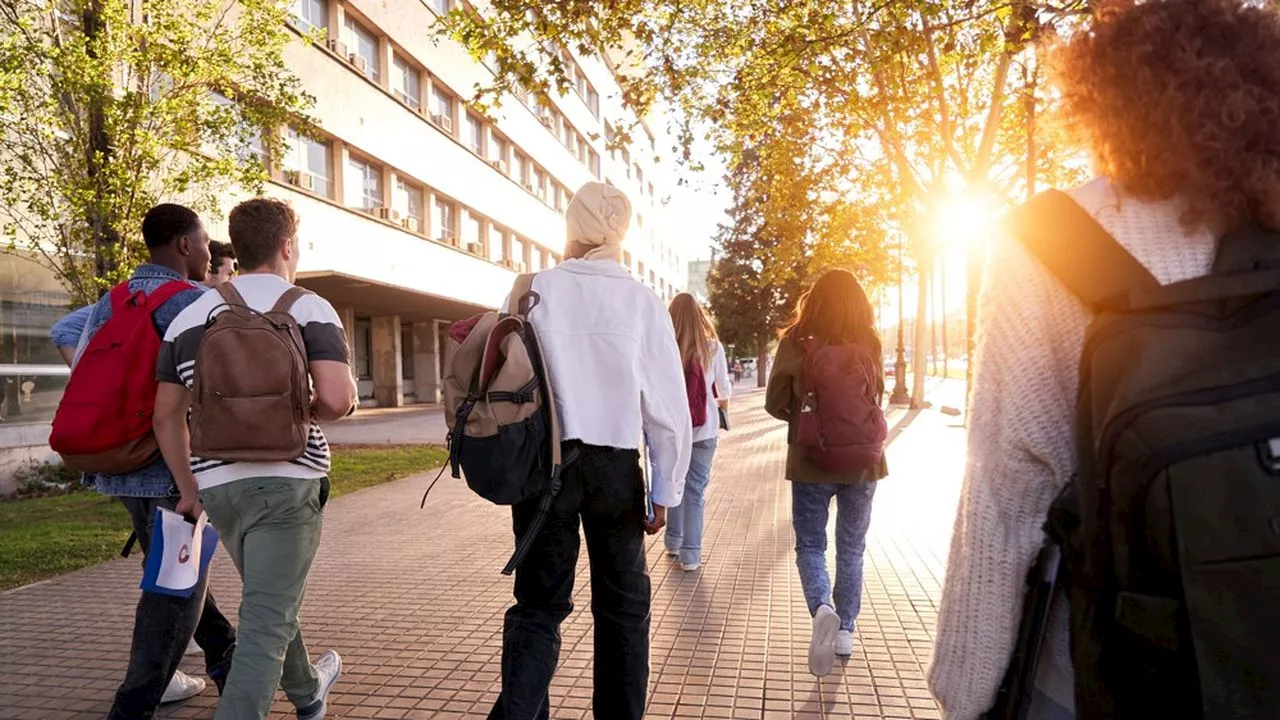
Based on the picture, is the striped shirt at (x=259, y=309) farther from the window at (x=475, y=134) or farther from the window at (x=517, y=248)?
the window at (x=517, y=248)

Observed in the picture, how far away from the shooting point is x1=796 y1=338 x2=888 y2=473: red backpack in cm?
429

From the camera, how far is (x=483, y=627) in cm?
504

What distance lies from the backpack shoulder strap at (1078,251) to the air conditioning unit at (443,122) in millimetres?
28609

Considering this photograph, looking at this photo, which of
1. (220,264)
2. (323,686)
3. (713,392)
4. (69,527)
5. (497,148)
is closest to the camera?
(323,686)

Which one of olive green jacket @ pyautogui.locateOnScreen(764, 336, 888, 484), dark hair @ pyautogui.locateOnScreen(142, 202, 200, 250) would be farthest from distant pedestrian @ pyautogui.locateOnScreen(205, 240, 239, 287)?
olive green jacket @ pyautogui.locateOnScreen(764, 336, 888, 484)

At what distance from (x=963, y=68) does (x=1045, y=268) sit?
1523cm

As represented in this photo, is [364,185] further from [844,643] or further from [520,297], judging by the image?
[520,297]

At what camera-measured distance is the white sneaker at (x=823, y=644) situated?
13.1 ft

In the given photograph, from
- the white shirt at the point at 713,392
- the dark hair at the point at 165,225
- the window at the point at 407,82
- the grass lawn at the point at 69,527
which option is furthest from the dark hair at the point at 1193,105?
the window at the point at 407,82

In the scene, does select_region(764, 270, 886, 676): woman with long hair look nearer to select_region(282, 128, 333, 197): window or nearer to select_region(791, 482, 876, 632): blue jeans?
select_region(791, 482, 876, 632): blue jeans

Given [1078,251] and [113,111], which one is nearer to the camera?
[1078,251]

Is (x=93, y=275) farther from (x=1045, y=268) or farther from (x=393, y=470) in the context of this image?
(x=1045, y=268)

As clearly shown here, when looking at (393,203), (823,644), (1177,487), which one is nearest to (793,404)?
(823,644)

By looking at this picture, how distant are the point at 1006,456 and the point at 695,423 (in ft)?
16.5
